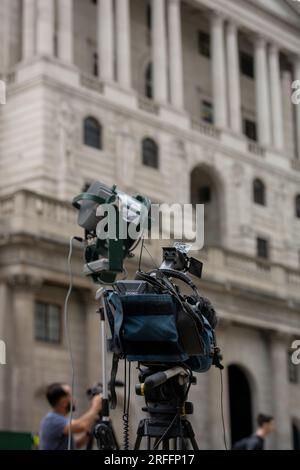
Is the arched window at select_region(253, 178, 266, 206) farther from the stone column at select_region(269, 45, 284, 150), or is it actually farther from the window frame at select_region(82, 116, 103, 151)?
the window frame at select_region(82, 116, 103, 151)

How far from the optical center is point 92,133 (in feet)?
137

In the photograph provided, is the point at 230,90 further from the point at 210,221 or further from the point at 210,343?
the point at 210,343

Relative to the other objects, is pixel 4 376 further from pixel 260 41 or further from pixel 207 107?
pixel 260 41

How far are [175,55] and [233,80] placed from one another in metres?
4.07

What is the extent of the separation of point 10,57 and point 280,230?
50.5 ft

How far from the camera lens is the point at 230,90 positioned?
162ft

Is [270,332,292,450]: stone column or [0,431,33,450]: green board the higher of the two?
[270,332,292,450]: stone column

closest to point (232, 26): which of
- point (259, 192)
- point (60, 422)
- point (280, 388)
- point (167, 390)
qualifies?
point (259, 192)

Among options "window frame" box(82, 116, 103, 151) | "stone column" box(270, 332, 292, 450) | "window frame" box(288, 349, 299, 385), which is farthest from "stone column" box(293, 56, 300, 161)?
"window frame" box(82, 116, 103, 151)

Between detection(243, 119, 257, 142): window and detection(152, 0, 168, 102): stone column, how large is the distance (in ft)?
23.1

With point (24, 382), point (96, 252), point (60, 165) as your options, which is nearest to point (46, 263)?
point (24, 382)

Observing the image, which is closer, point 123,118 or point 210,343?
point 210,343

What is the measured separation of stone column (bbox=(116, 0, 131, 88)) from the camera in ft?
144
